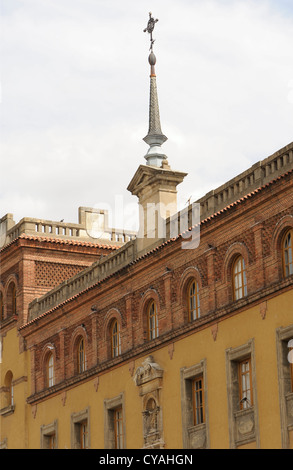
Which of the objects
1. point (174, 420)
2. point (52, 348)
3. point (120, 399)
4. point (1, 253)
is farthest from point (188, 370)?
point (1, 253)

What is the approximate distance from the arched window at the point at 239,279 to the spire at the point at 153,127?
26.4 ft

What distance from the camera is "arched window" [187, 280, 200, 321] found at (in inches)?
1544

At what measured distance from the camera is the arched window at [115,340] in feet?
144

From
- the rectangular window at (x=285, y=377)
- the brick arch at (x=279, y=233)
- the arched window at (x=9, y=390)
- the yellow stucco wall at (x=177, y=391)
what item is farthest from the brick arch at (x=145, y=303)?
the arched window at (x=9, y=390)

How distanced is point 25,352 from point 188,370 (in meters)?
13.1

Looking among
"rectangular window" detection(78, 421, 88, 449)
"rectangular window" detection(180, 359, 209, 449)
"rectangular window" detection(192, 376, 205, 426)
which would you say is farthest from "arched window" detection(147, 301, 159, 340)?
Answer: "rectangular window" detection(78, 421, 88, 449)

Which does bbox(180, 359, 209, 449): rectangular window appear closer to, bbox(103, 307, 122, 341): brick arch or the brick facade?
the brick facade

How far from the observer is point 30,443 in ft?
160

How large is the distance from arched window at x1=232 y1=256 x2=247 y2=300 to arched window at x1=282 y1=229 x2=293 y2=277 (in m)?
2.04

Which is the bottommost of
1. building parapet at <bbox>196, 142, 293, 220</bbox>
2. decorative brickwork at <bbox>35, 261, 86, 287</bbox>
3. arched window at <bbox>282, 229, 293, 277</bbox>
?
arched window at <bbox>282, 229, 293, 277</bbox>

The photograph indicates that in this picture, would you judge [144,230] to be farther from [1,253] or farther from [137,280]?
[1,253]

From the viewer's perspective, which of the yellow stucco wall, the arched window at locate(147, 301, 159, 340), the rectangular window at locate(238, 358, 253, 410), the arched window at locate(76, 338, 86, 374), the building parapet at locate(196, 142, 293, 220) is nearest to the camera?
the yellow stucco wall

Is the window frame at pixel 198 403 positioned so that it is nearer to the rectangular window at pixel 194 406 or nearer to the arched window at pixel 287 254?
the rectangular window at pixel 194 406

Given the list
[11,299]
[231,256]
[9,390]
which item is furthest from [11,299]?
[231,256]
